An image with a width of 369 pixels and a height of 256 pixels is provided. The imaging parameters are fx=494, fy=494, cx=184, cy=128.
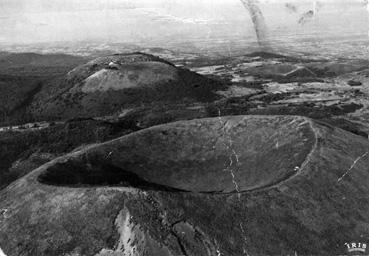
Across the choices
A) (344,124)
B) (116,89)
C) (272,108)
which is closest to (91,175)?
(344,124)

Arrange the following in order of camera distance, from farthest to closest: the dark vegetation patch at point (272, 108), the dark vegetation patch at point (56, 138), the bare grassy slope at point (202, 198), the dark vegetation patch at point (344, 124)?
the dark vegetation patch at point (272, 108) → the dark vegetation patch at point (344, 124) → the dark vegetation patch at point (56, 138) → the bare grassy slope at point (202, 198)

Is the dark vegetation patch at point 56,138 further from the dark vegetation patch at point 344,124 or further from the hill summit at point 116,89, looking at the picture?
the dark vegetation patch at point 344,124

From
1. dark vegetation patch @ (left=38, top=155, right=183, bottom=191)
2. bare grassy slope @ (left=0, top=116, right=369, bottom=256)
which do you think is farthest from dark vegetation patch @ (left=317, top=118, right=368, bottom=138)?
dark vegetation patch @ (left=38, top=155, right=183, bottom=191)

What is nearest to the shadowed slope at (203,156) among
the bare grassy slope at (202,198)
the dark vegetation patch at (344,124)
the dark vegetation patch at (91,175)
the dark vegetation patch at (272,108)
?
the dark vegetation patch at (91,175)

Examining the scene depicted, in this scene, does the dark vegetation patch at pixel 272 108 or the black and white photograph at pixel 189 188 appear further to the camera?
the dark vegetation patch at pixel 272 108

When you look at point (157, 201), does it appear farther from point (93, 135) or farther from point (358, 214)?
point (93, 135)

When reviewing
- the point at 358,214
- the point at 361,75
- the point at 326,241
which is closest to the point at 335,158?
the point at 358,214

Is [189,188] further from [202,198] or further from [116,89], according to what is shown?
[116,89]

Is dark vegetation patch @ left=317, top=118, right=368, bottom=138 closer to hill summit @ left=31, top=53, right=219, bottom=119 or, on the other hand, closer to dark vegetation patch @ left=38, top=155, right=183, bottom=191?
hill summit @ left=31, top=53, right=219, bottom=119
